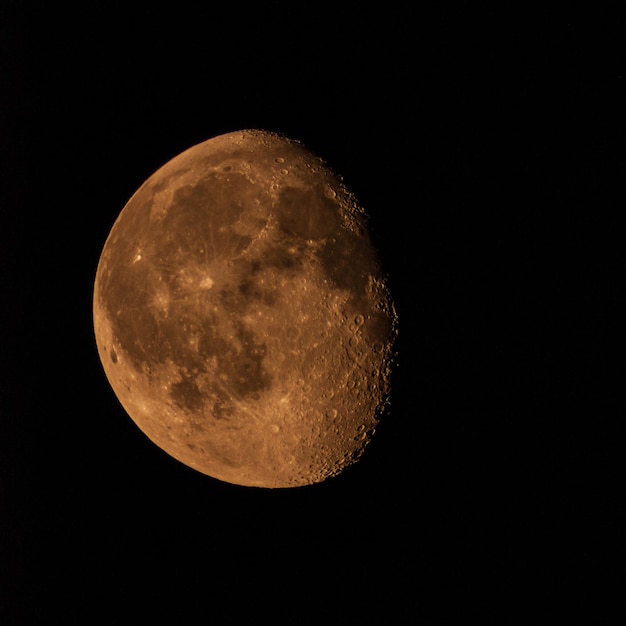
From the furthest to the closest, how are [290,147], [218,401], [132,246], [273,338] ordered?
[290,147]
[132,246]
[218,401]
[273,338]

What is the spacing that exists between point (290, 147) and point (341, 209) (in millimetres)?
532

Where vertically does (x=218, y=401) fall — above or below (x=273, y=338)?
below

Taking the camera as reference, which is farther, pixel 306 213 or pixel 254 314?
pixel 306 213

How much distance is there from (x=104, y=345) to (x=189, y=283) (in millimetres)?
781

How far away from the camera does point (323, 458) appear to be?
2342 mm

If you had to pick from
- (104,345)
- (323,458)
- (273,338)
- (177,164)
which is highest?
(177,164)

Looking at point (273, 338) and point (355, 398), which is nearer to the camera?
point (273, 338)

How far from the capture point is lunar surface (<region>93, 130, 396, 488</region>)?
202 centimetres

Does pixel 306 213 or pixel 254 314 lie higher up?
pixel 306 213

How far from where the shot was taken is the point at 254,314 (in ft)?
6.56

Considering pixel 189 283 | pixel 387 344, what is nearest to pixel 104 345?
pixel 189 283

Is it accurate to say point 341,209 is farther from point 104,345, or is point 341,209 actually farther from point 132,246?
point 104,345

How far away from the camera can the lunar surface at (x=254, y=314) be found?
6.61ft

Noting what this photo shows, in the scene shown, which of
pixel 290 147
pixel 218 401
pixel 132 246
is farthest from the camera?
pixel 290 147
